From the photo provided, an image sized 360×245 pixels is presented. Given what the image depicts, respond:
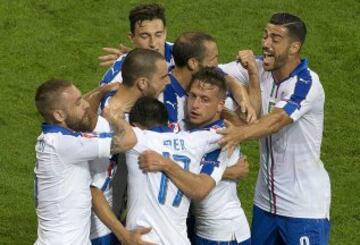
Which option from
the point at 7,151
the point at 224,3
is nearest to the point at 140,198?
the point at 7,151

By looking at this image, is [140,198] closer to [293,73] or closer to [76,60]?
[293,73]

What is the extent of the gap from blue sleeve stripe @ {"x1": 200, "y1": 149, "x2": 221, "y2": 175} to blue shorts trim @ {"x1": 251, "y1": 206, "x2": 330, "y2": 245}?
1172mm

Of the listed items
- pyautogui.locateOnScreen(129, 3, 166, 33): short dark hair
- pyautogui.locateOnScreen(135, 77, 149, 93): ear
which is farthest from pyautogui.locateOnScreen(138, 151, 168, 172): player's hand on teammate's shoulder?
pyautogui.locateOnScreen(129, 3, 166, 33): short dark hair

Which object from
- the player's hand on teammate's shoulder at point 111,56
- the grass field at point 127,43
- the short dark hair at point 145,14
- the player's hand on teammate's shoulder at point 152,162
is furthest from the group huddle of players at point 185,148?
the grass field at point 127,43

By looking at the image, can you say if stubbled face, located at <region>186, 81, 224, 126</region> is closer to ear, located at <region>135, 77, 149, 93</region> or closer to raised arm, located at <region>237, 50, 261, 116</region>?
ear, located at <region>135, 77, 149, 93</region>

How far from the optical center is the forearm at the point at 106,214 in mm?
6941

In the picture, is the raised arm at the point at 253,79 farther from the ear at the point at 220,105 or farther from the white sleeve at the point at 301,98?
the ear at the point at 220,105

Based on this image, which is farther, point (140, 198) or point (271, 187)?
point (271, 187)

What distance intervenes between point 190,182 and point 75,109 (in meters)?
0.88

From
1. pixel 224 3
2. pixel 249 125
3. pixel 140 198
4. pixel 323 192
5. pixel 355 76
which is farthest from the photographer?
pixel 224 3

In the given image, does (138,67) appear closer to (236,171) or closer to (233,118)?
(233,118)

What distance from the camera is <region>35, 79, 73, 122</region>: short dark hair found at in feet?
22.4

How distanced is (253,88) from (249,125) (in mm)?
484

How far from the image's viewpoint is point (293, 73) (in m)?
7.88
